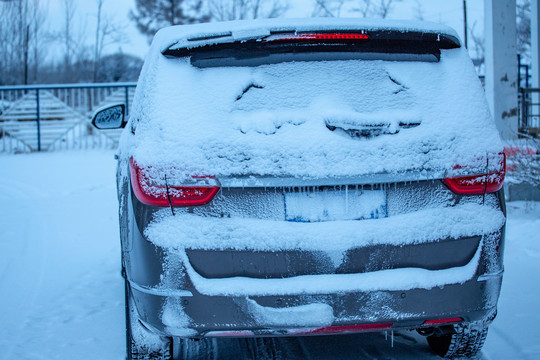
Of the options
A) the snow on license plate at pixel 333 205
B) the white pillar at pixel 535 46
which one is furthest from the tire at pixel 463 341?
the white pillar at pixel 535 46

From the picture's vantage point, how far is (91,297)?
4.28 m

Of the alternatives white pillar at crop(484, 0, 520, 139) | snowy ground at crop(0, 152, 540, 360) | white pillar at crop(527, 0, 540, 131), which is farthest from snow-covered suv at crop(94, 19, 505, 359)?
white pillar at crop(527, 0, 540, 131)

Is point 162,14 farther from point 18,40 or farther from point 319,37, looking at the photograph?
point 319,37

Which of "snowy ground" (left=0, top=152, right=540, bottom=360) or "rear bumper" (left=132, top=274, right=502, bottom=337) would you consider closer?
"rear bumper" (left=132, top=274, right=502, bottom=337)

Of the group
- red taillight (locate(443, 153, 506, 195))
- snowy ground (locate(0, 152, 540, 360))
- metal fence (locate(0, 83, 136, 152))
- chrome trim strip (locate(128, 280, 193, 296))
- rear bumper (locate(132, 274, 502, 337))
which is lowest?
snowy ground (locate(0, 152, 540, 360))

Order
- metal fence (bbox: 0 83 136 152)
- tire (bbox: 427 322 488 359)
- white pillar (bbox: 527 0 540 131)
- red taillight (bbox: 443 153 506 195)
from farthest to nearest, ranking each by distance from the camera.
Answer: metal fence (bbox: 0 83 136 152)
white pillar (bbox: 527 0 540 131)
tire (bbox: 427 322 488 359)
red taillight (bbox: 443 153 506 195)

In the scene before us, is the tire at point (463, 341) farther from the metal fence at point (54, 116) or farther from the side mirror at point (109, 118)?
the metal fence at point (54, 116)

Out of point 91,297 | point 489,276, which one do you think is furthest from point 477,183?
point 91,297

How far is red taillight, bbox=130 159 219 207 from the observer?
2244 millimetres

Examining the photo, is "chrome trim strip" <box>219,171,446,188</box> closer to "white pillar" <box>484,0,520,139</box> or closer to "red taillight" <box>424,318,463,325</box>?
"red taillight" <box>424,318,463,325</box>

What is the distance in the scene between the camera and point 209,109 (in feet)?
7.74

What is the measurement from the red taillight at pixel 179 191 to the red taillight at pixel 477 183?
962mm

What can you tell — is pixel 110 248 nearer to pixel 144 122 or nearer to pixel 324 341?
pixel 324 341

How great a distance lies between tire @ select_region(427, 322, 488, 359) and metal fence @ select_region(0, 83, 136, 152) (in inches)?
569
